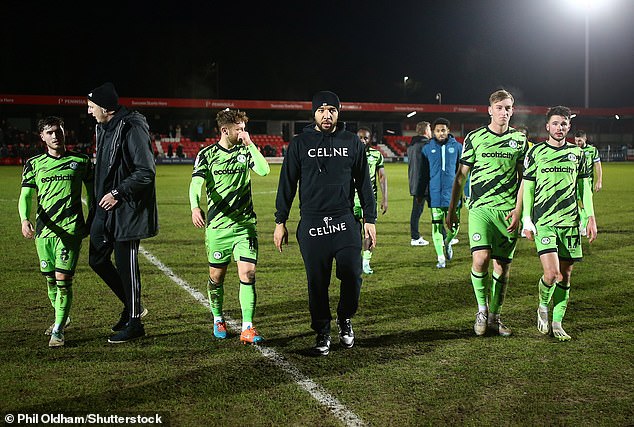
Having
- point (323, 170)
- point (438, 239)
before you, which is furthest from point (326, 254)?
point (438, 239)

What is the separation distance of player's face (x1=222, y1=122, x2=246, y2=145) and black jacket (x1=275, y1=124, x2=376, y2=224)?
644 mm

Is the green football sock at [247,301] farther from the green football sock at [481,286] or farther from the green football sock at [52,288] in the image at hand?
the green football sock at [481,286]

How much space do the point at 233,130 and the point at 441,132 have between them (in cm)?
519

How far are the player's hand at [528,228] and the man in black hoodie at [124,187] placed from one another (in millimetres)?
3152

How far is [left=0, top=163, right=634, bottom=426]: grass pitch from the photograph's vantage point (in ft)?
13.9

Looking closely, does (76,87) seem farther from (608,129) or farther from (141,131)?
(141,131)

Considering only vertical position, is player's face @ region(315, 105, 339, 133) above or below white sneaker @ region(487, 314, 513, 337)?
above

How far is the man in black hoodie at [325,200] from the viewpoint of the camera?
5234 millimetres

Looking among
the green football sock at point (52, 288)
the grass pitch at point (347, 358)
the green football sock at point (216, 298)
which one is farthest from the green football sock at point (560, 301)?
the green football sock at point (52, 288)

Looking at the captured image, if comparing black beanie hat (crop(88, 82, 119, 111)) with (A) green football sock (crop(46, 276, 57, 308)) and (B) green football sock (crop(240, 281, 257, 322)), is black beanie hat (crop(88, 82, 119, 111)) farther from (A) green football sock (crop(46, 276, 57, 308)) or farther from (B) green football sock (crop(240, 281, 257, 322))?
(B) green football sock (crop(240, 281, 257, 322))

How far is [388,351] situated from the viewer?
548 centimetres

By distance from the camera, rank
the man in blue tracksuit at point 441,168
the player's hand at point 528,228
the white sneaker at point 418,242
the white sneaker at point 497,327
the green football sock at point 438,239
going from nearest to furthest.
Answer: the player's hand at point 528,228 < the white sneaker at point 497,327 < the green football sock at point 438,239 < the man in blue tracksuit at point 441,168 < the white sneaker at point 418,242

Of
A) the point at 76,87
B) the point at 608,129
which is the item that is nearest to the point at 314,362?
the point at 76,87

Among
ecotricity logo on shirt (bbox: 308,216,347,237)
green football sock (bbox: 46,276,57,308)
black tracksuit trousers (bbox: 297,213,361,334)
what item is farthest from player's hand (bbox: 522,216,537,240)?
green football sock (bbox: 46,276,57,308)
